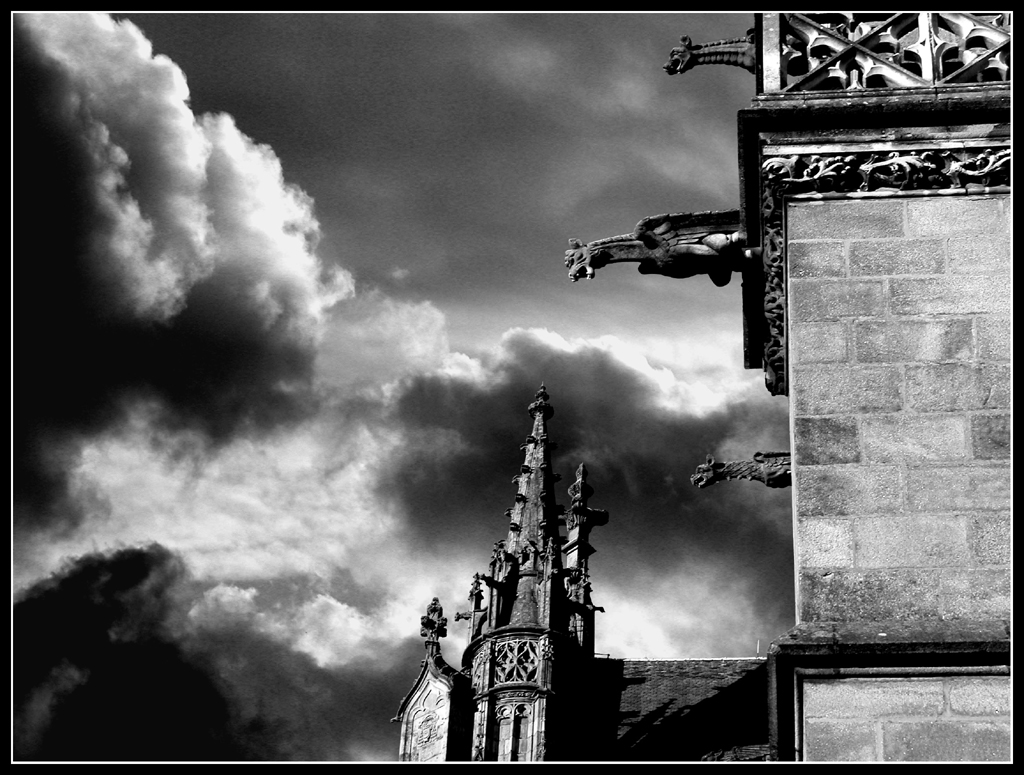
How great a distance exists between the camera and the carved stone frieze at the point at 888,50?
39.2ft

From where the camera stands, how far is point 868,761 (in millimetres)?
9750

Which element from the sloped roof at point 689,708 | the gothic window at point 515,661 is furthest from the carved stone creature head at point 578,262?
the gothic window at point 515,661

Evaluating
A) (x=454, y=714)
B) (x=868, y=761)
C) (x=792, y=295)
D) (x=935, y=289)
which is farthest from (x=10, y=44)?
(x=454, y=714)

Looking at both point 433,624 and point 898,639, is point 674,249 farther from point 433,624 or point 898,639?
point 433,624

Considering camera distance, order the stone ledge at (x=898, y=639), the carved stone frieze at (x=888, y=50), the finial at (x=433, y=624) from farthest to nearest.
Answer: the finial at (x=433, y=624) < the carved stone frieze at (x=888, y=50) < the stone ledge at (x=898, y=639)

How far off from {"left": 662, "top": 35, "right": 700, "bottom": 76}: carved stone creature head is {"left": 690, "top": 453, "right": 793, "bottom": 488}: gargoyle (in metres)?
2.90

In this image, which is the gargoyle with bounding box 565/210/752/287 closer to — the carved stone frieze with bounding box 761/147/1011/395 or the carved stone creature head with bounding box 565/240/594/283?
the carved stone creature head with bounding box 565/240/594/283

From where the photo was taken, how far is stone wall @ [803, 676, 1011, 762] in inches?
382

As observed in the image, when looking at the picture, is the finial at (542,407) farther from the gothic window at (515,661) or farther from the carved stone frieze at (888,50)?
the carved stone frieze at (888,50)

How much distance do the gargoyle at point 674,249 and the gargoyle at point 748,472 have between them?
55.3 inches

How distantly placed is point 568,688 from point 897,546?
55.3 ft

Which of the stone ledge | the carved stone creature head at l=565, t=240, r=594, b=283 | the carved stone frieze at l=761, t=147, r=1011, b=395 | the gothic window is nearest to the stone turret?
the gothic window
